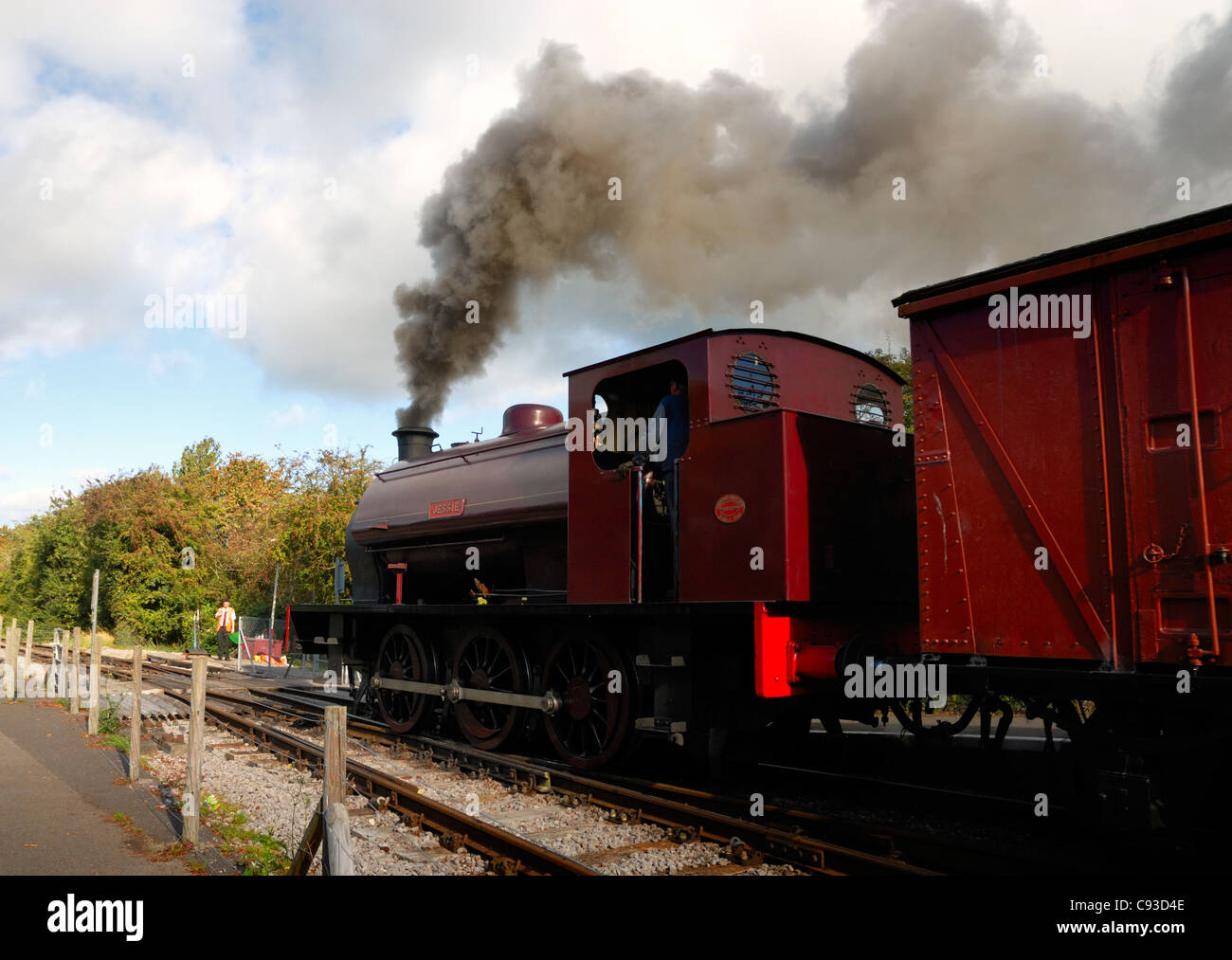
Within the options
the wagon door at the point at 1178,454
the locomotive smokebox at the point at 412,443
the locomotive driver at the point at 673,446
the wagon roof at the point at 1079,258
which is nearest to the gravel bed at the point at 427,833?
the locomotive driver at the point at 673,446

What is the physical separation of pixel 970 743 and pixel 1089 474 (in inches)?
150

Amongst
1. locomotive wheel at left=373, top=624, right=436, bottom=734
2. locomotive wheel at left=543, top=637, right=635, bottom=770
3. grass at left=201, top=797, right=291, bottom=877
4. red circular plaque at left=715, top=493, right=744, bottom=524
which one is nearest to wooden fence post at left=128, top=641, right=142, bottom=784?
grass at left=201, top=797, right=291, bottom=877

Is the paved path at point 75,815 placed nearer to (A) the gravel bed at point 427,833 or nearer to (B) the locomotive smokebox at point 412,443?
(A) the gravel bed at point 427,833

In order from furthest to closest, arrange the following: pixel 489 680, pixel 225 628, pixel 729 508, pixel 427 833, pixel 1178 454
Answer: pixel 225 628, pixel 489 680, pixel 729 508, pixel 427 833, pixel 1178 454

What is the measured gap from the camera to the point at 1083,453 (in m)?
4.64

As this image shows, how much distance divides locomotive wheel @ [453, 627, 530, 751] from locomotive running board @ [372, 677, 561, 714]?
13 centimetres

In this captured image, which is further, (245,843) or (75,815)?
(75,815)

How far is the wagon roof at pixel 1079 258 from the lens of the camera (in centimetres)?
425

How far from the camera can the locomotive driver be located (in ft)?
23.9

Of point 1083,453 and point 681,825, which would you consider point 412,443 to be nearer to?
point 681,825

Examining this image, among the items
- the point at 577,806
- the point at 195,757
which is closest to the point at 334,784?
the point at 195,757

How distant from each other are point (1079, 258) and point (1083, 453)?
1.03 metres
